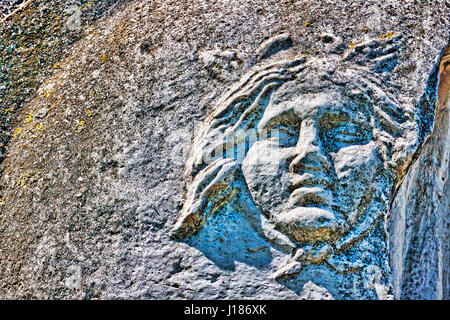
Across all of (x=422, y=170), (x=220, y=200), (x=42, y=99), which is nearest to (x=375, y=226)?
(x=220, y=200)

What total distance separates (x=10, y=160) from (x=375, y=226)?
1373mm

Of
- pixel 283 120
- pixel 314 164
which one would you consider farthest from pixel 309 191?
pixel 283 120

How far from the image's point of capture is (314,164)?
199 centimetres

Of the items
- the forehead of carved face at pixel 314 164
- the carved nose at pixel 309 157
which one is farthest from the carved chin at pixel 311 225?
the carved nose at pixel 309 157

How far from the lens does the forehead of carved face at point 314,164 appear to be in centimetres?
195

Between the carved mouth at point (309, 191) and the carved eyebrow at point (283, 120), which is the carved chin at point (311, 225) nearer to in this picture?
the carved mouth at point (309, 191)

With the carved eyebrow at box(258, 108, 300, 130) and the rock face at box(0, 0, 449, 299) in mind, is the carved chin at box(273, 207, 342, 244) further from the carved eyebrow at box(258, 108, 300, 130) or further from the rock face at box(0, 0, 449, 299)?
the carved eyebrow at box(258, 108, 300, 130)

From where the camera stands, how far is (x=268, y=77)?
2133 mm

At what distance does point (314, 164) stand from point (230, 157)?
0.27 m

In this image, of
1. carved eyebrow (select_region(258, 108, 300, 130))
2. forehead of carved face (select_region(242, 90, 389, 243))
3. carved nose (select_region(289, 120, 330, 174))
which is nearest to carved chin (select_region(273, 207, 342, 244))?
forehead of carved face (select_region(242, 90, 389, 243))

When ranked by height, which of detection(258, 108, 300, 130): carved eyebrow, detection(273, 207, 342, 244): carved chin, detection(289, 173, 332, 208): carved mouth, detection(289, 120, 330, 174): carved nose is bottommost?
detection(273, 207, 342, 244): carved chin

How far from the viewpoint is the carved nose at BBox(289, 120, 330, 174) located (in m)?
1.99
